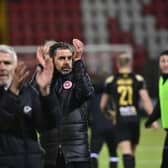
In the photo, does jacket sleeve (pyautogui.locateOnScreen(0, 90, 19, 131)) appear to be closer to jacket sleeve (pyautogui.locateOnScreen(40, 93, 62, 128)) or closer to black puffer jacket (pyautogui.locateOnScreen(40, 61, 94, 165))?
jacket sleeve (pyautogui.locateOnScreen(40, 93, 62, 128))

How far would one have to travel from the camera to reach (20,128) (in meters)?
4.86

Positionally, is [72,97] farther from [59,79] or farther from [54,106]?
[54,106]

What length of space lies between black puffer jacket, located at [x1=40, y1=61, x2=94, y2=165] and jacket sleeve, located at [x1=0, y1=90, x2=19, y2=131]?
1625 millimetres

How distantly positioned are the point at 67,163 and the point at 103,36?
18789mm

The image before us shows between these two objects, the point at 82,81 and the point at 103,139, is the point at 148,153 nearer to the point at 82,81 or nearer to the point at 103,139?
the point at 103,139

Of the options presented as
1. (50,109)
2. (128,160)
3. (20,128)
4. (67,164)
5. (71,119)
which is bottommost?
(128,160)

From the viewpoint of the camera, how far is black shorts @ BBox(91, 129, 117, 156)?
1038cm

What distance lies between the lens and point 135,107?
10141 mm

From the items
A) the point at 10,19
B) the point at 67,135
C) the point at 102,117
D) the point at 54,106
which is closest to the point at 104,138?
the point at 102,117

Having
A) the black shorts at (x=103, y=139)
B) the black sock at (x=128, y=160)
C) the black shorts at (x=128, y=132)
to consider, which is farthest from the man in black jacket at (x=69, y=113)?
the black shorts at (x=103, y=139)

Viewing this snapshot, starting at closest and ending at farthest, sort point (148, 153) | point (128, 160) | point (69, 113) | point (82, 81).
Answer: point (82, 81), point (69, 113), point (128, 160), point (148, 153)

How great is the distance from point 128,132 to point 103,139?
65 centimetres

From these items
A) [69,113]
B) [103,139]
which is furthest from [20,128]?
[103,139]

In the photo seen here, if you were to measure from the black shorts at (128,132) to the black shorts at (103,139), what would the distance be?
405 mm
